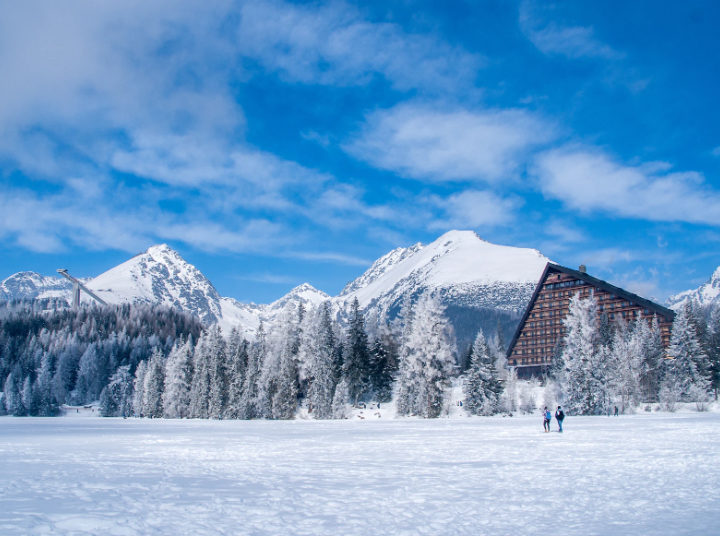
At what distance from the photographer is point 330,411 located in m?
70.0

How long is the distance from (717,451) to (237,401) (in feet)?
205

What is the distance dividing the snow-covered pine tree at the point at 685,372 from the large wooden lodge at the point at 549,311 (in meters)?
48.3

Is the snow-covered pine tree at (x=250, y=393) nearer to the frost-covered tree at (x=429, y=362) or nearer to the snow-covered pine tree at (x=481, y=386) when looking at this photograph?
the frost-covered tree at (x=429, y=362)

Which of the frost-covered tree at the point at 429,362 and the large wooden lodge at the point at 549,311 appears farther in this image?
the large wooden lodge at the point at 549,311

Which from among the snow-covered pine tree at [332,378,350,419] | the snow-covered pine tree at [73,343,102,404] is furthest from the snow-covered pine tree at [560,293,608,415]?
the snow-covered pine tree at [73,343,102,404]

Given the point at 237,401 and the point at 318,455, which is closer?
the point at 318,455

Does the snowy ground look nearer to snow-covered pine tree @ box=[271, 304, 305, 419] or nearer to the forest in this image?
Answer: the forest

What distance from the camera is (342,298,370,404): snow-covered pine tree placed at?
78.1 m

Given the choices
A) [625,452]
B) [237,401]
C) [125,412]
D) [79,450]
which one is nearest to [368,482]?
[625,452]

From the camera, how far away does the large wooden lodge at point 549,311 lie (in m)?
121

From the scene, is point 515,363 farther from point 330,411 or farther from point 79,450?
point 79,450

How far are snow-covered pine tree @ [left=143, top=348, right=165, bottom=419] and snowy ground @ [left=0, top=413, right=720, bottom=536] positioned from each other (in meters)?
71.4

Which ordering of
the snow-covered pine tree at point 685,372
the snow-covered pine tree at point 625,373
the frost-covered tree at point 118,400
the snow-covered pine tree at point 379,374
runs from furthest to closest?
the frost-covered tree at point 118,400
the snow-covered pine tree at point 379,374
the snow-covered pine tree at point 685,372
the snow-covered pine tree at point 625,373

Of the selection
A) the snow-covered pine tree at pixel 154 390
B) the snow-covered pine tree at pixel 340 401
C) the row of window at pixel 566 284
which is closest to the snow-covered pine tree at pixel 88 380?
the snow-covered pine tree at pixel 154 390
